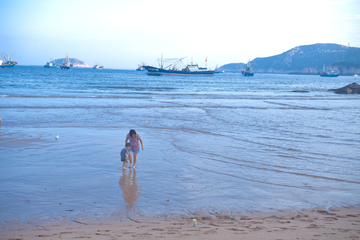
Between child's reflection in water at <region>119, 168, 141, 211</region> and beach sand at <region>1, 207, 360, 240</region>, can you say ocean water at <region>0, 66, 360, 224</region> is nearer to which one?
child's reflection in water at <region>119, 168, 141, 211</region>

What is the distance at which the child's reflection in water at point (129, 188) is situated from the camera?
5.74 meters

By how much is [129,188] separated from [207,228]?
2.51 meters

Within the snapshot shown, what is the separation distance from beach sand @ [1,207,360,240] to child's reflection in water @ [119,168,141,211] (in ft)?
2.27

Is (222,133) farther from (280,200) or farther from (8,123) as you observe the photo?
(8,123)

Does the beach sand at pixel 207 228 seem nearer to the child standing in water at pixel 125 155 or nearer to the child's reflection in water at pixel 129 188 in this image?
the child's reflection in water at pixel 129 188

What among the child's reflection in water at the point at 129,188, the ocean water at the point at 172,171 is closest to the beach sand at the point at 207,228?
the ocean water at the point at 172,171

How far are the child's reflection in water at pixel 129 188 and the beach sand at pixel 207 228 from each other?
69cm

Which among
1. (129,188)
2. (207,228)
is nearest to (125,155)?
(129,188)

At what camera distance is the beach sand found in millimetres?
4418

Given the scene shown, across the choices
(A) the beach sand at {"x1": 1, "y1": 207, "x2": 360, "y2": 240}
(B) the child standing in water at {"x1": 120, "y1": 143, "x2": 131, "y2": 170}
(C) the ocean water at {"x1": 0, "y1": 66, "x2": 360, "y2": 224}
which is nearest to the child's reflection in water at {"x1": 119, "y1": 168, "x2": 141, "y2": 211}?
(C) the ocean water at {"x1": 0, "y1": 66, "x2": 360, "y2": 224}

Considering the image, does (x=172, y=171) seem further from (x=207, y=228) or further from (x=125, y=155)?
(x=207, y=228)

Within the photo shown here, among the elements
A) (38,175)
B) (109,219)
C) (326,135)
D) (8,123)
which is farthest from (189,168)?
(8,123)

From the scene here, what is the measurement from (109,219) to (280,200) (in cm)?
381

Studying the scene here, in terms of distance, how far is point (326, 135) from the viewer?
13328 mm
